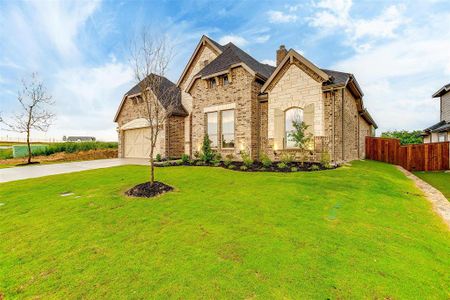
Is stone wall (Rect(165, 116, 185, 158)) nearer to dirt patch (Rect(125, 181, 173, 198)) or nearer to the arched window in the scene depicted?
the arched window

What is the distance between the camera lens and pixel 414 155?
15.7 meters

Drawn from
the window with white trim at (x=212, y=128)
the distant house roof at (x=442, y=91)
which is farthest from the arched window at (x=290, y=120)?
the distant house roof at (x=442, y=91)

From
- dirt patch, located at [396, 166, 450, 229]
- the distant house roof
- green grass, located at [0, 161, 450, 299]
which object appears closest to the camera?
green grass, located at [0, 161, 450, 299]

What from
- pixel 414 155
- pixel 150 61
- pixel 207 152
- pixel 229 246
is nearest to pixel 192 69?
pixel 207 152

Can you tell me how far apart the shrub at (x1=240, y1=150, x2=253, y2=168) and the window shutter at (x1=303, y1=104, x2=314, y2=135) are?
3852mm

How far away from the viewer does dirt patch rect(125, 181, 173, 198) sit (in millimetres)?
7188

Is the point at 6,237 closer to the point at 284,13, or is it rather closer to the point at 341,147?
the point at 341,147

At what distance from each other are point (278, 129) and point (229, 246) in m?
10.5

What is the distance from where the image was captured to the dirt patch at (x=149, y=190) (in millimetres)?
7188

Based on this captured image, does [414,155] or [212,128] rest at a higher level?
[212,128]

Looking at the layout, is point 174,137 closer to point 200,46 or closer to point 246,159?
point 246,159

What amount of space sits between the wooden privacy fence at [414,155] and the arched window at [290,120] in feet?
32.8

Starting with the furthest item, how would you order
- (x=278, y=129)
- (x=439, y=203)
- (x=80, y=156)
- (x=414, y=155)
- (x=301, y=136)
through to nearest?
(x=80, y=156) → (x=414, y=155) → (x=278, y=129) → (x=301, y=136) → (x=439, y=203)

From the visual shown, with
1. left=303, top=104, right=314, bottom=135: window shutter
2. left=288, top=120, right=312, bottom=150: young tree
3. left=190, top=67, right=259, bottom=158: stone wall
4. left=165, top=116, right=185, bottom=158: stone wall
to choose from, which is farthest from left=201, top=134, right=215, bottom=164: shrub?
left=303, top=104, right=314, bottom=135: window shutter
